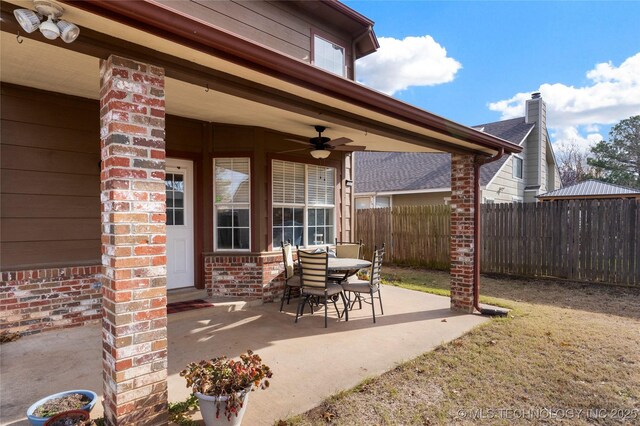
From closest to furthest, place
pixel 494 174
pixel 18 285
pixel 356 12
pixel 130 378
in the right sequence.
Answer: pixel 130 378
pixel 18 285
pixel 356 12
pixel 494 174

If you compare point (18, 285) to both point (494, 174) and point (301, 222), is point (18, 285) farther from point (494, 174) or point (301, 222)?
point (494, 174)

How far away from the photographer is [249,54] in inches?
96.0

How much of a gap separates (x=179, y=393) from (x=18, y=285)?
108 inches

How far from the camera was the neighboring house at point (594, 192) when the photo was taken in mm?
9734

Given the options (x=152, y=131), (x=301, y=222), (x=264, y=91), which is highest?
(x=264, y=91)

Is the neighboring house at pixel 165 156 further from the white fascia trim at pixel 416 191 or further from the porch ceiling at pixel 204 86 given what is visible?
the white fascia trim at pixel 416 191

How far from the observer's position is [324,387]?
3.09 m

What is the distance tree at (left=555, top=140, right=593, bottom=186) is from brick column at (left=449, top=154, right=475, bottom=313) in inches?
970

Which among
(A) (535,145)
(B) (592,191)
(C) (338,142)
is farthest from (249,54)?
(A) (535,145)

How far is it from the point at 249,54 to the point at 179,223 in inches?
Answer: 153

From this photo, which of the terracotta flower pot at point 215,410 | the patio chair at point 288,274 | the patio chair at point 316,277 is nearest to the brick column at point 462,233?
the patio chair at point 316,277

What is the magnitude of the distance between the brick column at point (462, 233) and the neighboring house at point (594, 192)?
697cm

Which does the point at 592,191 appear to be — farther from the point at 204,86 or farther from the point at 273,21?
the point at 204,86

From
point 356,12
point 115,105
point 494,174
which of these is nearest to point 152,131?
point 115,105
